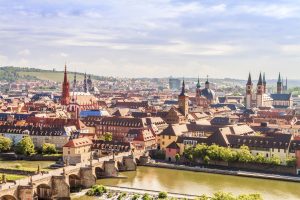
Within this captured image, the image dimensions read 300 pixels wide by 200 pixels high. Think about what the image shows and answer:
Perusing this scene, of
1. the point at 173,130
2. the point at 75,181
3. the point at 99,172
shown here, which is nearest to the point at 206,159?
the point at 173,130

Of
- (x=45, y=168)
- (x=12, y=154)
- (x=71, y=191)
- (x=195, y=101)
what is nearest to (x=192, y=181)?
(x=71, y=191)

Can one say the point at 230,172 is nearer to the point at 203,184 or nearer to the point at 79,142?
the point at 203,184

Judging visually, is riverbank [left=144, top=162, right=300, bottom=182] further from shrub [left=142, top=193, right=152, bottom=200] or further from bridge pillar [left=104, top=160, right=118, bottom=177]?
shrub [left=142, top=193, right=152, bottom=200]

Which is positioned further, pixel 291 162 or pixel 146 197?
pixel 291 162

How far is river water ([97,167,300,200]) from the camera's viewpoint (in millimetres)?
61250

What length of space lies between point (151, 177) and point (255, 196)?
2980 centimetres

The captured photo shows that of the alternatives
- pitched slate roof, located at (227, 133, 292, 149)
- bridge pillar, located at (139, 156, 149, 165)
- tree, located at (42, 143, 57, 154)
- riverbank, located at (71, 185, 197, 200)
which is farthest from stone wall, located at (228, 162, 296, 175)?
tree, located at (42, 143, 57, 154)

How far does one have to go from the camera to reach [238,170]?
7250 cm

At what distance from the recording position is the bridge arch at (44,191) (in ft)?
190

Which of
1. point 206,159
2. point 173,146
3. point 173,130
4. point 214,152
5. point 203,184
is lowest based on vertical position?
point 203,184

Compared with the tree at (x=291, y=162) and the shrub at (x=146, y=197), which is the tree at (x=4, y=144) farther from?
the tree at (x=291, y=162)

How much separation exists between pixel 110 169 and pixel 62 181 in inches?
485

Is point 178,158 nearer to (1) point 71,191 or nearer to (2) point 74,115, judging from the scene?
(1) point 71,191

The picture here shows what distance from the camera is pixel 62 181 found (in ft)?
191
